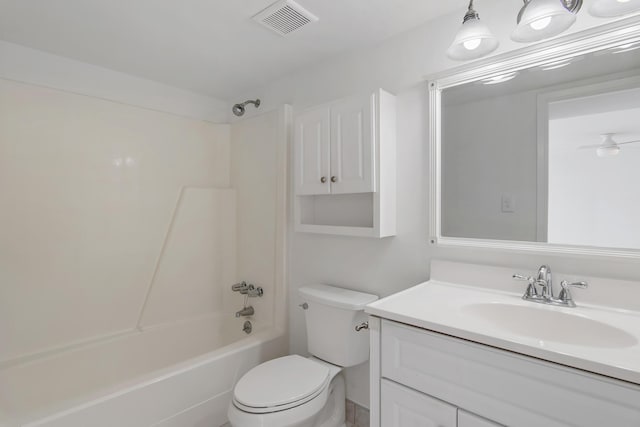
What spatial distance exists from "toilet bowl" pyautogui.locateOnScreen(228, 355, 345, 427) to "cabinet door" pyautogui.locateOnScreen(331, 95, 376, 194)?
935mm

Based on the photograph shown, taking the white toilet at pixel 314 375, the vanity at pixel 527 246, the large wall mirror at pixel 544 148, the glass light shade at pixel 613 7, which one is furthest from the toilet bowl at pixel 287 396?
the glass light shade at pixel 613 7

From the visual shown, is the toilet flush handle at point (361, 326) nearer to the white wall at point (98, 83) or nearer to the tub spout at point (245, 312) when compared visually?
the tub spout at point (245, 312)

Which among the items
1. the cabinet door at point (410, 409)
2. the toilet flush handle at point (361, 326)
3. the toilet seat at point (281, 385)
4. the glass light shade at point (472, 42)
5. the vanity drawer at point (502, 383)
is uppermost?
the glass light shade at point (472, 42)

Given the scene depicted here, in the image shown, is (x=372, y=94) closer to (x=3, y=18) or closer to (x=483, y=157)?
(x=483, y=157)

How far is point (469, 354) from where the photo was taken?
Answer: 3.14 ft

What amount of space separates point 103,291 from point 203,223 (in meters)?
0.81

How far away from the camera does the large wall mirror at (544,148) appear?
1128mm

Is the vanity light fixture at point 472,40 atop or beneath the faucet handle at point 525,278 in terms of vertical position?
atop

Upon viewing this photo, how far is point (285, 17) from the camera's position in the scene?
1.55m

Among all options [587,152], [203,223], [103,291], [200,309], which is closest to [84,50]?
[203,223]

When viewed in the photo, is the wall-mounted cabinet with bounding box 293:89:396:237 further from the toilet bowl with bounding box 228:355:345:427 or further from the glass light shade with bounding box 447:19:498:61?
the toilet bowl with bounding box 228:355:345:427

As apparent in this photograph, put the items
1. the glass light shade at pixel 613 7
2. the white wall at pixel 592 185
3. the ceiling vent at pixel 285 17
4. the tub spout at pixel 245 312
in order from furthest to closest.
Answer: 1. the tub spout at pixel 245 312
2. the ceiling vent at pixel 285 17
3. the white wall at pixel 592 185
4. the glass light shade at pixel 613 7

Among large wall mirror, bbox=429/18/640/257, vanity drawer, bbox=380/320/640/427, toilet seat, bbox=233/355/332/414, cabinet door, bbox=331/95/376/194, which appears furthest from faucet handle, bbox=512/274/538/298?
toilet seat, bbox=233/355/332/414

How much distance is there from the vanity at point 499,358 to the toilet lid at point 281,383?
375 mm
